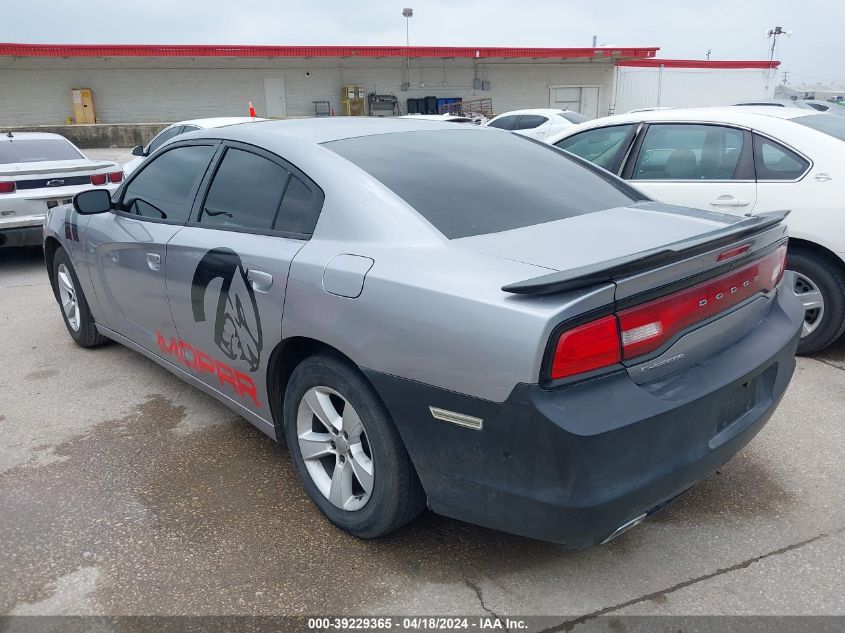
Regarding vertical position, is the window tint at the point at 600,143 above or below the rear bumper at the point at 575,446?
above

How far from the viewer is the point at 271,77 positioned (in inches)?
1243

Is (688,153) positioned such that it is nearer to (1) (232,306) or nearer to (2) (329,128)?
(2) (329,128)

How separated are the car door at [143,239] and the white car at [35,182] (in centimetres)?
337

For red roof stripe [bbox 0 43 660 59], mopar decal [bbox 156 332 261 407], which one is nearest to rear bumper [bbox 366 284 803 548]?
mopar decal [bbox 156 332 261 407]

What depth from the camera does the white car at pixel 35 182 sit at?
7.10 metres

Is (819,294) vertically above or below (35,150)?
below

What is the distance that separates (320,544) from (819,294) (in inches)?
138

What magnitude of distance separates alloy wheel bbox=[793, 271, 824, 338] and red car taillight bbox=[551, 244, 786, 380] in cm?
230

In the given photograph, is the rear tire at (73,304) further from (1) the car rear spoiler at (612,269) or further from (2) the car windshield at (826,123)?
(2) the car windshield at (826,123)

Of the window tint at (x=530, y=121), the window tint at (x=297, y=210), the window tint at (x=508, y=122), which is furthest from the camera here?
the window tint at (x=508, y=122)

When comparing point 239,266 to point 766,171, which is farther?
point 766,171

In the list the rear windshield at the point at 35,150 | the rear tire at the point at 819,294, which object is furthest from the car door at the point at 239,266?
the rear windshield at the point at 35,150

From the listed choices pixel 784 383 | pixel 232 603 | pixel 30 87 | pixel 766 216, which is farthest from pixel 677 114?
pixel 30 87

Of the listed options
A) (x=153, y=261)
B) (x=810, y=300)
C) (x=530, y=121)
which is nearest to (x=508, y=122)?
(x=530, y=121)
